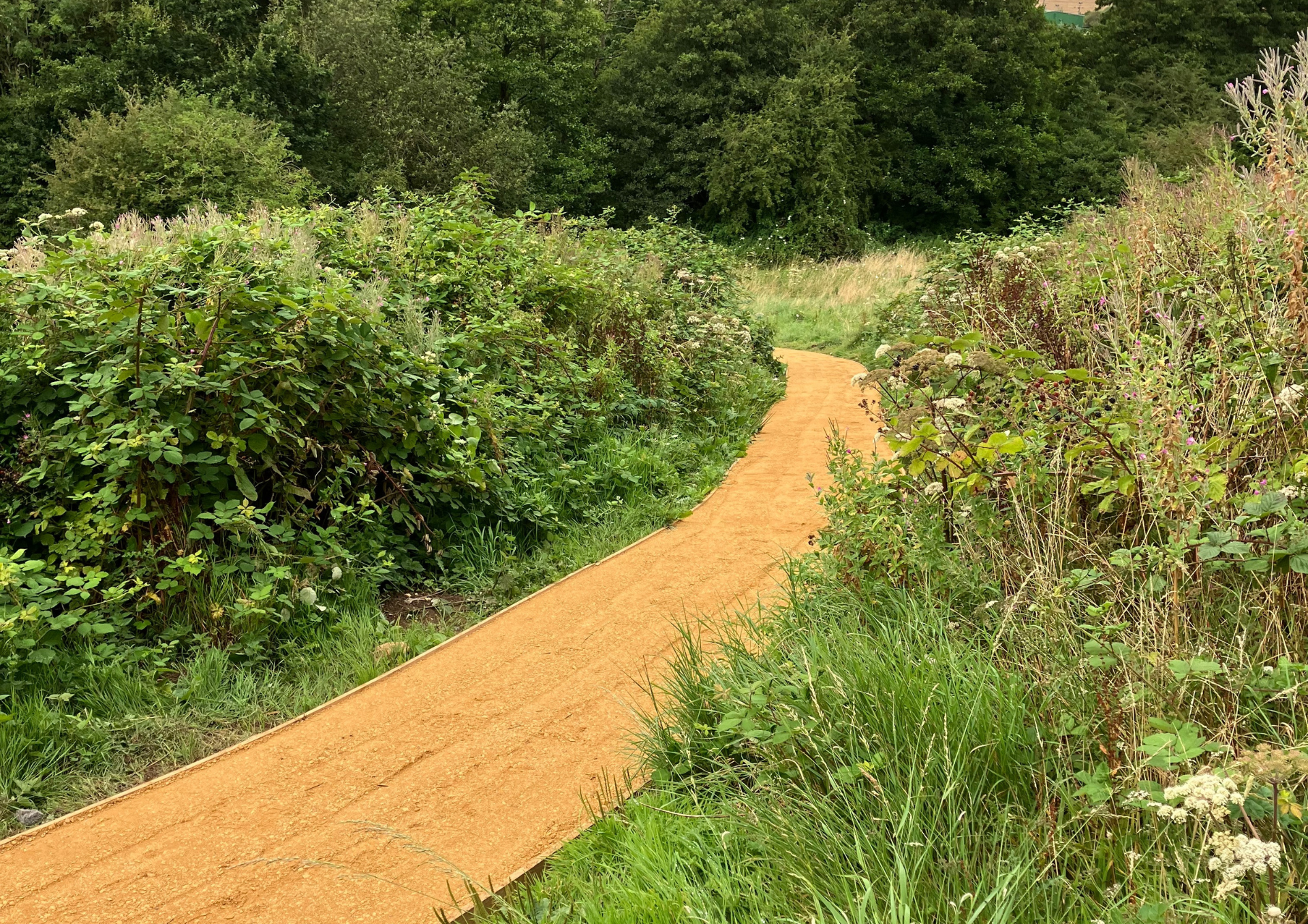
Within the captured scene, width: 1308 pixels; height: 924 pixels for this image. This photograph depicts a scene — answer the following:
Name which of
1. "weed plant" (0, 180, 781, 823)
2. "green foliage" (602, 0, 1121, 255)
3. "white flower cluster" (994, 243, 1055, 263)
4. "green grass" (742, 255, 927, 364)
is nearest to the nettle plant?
"weed plant" (0, 180, 781, 823)

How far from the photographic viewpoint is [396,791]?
3.92m

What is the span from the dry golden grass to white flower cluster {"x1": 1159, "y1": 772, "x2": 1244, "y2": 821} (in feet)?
43.8

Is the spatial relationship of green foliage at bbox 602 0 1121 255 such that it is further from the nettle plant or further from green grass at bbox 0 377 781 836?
the nettle plant

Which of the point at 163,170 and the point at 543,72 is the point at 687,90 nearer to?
the point at 543,72

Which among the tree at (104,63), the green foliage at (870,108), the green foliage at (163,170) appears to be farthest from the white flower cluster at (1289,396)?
the green foliage at (870,108)

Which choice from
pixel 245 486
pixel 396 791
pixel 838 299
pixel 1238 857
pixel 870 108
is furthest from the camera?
pixel 870 108

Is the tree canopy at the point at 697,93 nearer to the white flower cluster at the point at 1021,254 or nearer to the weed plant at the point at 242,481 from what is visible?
the white flower cluster at the point at 1021,254

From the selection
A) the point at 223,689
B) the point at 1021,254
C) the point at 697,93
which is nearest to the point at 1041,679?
the point at 223,689

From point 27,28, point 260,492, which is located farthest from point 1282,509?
point 27,28

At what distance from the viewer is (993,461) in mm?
3785

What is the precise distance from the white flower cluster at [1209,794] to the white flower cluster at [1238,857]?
47 millimetres

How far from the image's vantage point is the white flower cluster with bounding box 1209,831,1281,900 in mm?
1792

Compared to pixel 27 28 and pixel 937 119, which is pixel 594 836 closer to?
pixel 27 28

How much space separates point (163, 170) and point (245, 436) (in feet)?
44.6
